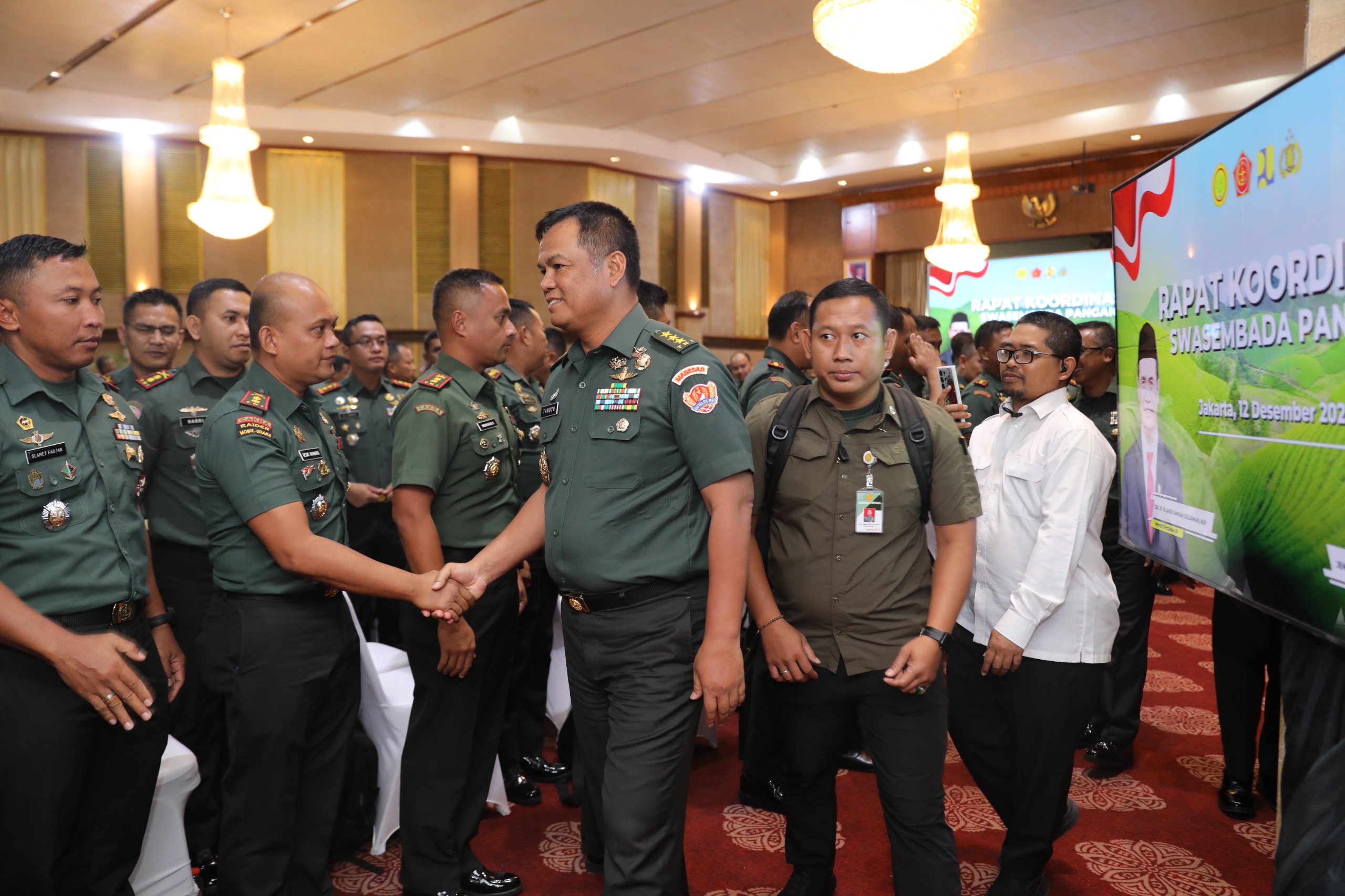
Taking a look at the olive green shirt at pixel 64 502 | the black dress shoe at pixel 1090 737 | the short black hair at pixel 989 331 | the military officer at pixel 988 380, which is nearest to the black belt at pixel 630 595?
the olive green shirt at pixel 64 502

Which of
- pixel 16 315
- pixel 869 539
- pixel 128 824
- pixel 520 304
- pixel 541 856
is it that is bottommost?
pixel 541 856

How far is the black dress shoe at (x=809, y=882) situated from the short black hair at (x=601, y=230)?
1644 millimetres

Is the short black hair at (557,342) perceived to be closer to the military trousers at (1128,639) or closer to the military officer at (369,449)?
the military officer at (369,449)

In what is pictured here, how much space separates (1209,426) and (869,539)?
2.49 ft

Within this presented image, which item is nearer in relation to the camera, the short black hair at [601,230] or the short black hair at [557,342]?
the short black hair at [601,230]

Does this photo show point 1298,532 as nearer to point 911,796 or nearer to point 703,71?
point 911,796

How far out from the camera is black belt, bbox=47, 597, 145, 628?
1.87 meters

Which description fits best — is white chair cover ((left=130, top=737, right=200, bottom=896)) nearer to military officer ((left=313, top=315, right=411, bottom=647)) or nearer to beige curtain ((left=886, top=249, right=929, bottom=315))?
military officer ((left=313, top=315, right=411, bottom=647))

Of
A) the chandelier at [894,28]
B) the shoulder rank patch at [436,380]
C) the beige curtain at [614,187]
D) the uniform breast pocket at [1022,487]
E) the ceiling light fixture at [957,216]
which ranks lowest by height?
the uniform breast pocket at [1022,487]

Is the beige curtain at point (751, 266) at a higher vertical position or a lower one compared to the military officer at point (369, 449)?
higher

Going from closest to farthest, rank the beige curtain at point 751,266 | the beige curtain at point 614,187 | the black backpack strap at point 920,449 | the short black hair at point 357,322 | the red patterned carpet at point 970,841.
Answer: the black backpack strap at point 920,449
the red patterned carpet at point 970,841
the short black hair at point 357,322
the beige curtain at point 614,187
the beige curtain at point 751,266

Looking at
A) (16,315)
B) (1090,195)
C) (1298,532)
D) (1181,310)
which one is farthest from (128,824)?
(1090,195)

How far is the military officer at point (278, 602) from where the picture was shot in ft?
6.66

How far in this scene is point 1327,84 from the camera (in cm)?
139
